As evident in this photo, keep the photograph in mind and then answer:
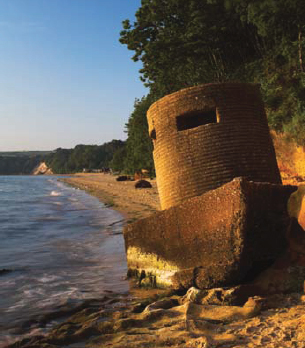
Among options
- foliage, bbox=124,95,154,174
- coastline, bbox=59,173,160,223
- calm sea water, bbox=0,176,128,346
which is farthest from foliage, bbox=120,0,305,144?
foliage, bbox=124,95,154,174

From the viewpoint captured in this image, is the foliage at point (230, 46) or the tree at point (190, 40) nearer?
the foliage at point (230, 46)

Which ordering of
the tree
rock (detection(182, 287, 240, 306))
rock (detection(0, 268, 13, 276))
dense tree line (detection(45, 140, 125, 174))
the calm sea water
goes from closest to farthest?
rock (detection(182, 287, 240, 306)) < the calm sea water < rock (detection(0, 268, 13, 276)) < the tree < dense tree line (detection(45, 140, 125, 174))

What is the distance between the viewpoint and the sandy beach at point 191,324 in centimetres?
271

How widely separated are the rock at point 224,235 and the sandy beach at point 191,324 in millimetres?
275

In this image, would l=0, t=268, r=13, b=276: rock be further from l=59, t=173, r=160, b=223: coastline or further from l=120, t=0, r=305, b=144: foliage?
l=120, t=0, r=305, b=144: foliage

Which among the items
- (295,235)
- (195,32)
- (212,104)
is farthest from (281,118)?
(295,235)

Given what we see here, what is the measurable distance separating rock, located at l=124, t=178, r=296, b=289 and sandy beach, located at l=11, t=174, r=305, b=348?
0.90 ft

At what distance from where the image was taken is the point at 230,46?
52.9 ft

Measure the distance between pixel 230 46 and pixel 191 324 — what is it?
15.3 m

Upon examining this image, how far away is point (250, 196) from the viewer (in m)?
3.59

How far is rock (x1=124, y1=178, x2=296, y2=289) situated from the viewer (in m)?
3.64

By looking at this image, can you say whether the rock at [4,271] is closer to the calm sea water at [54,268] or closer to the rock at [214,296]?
the calm sea water at [54,268]

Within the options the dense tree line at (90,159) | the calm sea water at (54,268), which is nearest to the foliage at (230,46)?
the calm sea water at (54,268)

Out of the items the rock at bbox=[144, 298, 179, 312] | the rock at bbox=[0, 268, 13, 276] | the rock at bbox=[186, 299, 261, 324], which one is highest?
the rock at bbox=[186, 299, 261, 324]
